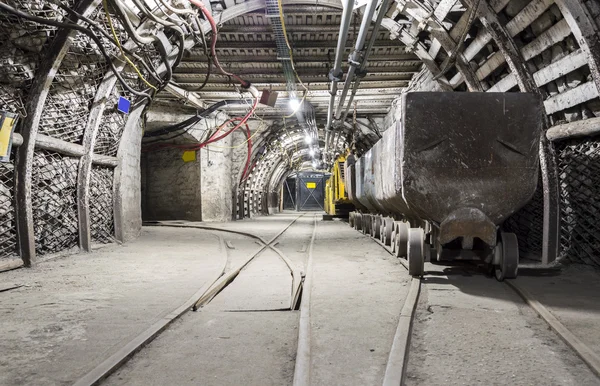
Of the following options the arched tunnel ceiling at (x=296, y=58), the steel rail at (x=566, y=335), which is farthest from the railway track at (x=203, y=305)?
the arched tunnel ceiling at (x=296, y=58)

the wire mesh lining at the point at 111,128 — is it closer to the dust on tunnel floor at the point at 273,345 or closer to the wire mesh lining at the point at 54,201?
the wire mesh lining at the point at 54,201

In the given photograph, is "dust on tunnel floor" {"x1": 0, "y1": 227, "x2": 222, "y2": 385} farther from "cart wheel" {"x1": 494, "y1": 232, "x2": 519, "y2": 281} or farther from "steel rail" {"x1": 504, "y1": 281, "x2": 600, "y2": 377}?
"cart wheel" {"x1": 494, "y1": 232, "x2": 519, "y2": 281}

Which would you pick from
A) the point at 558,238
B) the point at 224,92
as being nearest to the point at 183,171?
the point at 224,92

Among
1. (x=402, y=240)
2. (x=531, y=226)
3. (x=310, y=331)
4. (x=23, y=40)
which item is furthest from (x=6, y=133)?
(x=531, y=226)

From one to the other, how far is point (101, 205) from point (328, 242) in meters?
5.10

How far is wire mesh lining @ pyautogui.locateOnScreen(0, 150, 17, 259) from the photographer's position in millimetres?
5809

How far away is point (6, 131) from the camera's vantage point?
552cm

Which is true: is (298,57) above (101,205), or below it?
above

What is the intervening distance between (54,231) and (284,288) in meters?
4.75

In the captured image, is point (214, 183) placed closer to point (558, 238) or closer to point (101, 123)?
point (101, 123)

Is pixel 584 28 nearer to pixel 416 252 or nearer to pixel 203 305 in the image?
pixel 416 252

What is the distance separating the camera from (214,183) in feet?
54.9

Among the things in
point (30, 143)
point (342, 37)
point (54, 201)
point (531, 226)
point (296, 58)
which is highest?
point (296, 58)

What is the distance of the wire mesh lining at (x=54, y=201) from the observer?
Result: 660 centimetres
